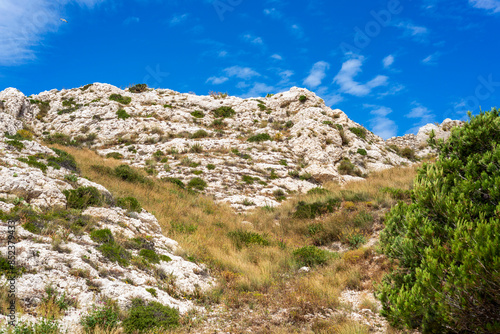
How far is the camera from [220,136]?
2873 centimetres

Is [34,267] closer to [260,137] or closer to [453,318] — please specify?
[453,318]

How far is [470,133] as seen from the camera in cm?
423

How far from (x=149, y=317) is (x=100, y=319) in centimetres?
82

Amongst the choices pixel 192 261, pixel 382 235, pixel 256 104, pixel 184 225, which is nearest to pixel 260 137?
pixel 256 104

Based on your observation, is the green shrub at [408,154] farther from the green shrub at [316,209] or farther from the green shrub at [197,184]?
the green shrub at [197,184]

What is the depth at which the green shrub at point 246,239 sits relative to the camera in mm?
10477

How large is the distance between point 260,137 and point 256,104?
844 centimetres

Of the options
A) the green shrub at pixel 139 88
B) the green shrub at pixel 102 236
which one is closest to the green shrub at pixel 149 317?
the green shrub at pixel 102 236

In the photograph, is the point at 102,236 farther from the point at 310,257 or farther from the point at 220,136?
the point at 220,136

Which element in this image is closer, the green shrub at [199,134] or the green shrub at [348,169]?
the green shrub at [348,169]

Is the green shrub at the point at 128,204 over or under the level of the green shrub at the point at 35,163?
under

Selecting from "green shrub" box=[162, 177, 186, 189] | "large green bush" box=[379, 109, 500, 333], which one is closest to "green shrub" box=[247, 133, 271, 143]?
"green shrub" box=[162, 177, 186, 189]

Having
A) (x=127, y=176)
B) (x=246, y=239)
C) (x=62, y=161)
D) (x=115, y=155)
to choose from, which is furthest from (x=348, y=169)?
(x=115, y=155)

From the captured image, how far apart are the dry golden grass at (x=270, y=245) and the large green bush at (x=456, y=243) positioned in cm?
146
